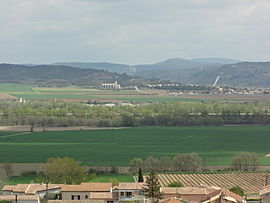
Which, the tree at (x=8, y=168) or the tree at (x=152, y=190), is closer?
the tree at (x=152, y=190)

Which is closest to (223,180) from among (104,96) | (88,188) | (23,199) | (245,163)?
(245,163)

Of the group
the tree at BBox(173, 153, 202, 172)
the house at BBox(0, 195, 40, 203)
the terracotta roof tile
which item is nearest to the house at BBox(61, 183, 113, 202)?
the house at BBox(0, 195, 40, 203)

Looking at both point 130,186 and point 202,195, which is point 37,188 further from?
point 202,195

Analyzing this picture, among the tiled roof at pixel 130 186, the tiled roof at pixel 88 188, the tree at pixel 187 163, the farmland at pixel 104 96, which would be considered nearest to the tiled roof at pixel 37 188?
the tiled roof at pixel 88 188

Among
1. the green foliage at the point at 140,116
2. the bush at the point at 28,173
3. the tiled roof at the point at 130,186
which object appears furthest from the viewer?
the green foliage at the point at 140,116

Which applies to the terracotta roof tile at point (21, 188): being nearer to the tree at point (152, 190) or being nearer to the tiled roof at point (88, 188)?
the tiled roof at point (88, 188)

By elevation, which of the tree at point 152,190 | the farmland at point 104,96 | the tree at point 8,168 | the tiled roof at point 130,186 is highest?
the farmland at point 104,96

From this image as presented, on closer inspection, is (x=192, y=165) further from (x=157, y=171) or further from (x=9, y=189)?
(x=9, y=189)
